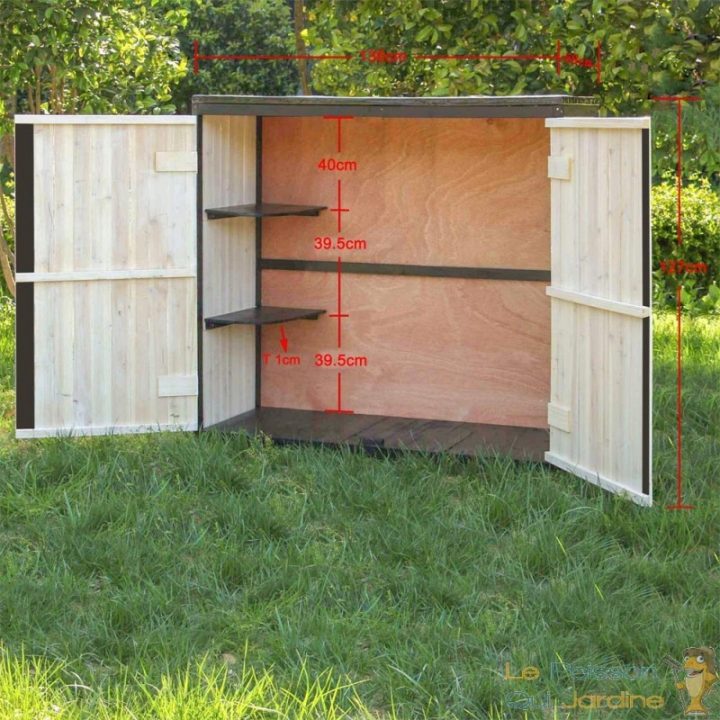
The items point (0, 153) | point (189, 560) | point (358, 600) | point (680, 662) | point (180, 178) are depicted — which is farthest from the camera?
point (0, 153)

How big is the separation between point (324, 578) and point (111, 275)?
8.79 ft

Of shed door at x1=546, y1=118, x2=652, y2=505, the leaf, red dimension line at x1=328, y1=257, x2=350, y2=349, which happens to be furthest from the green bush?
shed door at x1=546, y1=118, x2=652, y2=505

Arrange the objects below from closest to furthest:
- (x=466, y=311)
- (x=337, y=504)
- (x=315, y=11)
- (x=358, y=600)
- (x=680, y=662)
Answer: (x=680, y=662)
(x=358, y=600)
(x=337, y=504)
(x=466, y=311)
(x=315, y=11)

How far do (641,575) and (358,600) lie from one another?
1204mm

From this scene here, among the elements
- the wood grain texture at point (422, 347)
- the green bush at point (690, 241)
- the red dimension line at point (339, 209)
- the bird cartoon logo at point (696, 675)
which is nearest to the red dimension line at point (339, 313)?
the wood grain texture at point (422, 347)

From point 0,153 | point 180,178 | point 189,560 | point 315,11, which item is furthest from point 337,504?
point 0,153

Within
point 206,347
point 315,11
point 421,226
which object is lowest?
point 206,347

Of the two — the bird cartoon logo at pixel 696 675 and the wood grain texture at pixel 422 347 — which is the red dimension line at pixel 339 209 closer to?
the wood grain texture at pixel 422 347

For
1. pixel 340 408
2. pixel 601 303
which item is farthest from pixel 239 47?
pixel 601 303

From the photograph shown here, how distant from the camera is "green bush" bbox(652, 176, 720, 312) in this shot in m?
13.3

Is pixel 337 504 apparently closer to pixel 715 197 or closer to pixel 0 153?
pixel 0 153

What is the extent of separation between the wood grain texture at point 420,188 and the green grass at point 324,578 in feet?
4.92

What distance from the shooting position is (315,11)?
34.1 feet

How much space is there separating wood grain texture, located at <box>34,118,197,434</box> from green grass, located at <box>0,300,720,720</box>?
244 mm
